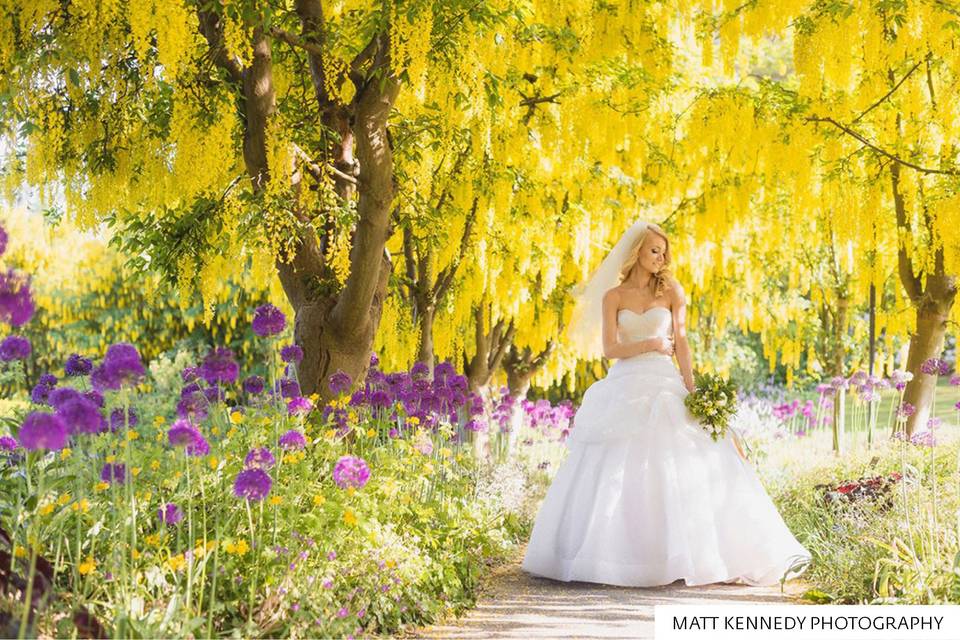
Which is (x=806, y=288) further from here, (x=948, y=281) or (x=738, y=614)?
(x=738, y=614)

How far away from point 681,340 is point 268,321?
223 cm

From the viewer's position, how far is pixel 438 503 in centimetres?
480

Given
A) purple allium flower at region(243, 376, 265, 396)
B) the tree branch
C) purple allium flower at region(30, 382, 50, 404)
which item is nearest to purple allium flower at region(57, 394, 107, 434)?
purple allium flower at region(30, 382, 50, 404)

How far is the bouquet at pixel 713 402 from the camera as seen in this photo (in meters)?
5.02

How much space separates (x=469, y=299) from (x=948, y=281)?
3.19 m

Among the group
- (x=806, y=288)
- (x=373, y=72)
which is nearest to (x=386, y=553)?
(x=373, y=72)

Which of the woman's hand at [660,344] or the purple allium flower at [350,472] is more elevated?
the woman's hand at [660,344]

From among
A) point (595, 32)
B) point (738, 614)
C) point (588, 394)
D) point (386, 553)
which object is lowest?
point (738, 614)

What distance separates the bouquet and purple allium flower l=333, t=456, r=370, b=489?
2.12 m

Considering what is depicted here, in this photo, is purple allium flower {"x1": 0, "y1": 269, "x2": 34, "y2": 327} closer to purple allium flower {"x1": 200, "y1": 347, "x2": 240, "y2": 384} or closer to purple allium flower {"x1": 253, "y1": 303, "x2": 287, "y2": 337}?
purple allium flower {"x1": 200, "y1": 347, "x2": 240, "y2": 384}

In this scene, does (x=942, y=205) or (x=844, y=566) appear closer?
(x=844, y=566)

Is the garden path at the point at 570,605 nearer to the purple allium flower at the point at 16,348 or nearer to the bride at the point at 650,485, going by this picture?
the bride at the point at 650,485

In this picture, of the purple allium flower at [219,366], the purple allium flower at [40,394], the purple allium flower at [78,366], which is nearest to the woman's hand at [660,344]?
the purple allium flower at [219,366]

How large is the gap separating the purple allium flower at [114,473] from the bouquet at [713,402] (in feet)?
9.12
